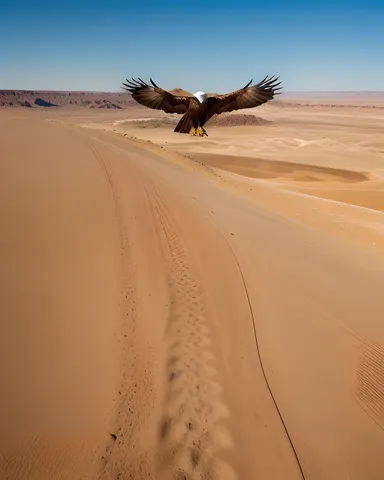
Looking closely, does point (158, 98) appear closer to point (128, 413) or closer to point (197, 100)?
point (197, 100)

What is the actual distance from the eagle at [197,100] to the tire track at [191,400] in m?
8.12

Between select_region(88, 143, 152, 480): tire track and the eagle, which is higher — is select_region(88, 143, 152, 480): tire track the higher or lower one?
the lower one

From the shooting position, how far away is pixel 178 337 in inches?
166

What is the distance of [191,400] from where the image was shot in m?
3.46

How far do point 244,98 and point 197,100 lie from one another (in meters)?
1.50

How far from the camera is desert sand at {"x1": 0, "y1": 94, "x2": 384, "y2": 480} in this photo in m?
3.00

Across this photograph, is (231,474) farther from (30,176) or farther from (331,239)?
(331,239)

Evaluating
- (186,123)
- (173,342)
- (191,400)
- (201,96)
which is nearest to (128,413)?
(191,400)

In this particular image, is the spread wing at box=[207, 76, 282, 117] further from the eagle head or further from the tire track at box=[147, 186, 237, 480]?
the tire track at box=[147, 186, 237, 480]

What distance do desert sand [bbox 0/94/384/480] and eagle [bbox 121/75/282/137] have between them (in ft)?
14.8

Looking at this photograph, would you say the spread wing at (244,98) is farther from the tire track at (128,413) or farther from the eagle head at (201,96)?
the tire track at (128,413)

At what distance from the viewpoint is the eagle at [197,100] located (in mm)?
12156

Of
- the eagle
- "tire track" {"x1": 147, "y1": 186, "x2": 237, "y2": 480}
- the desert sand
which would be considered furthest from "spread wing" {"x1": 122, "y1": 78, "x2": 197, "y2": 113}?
"tire track" {"x1": 147, "y1": 186, "x2": 237, "y2": 480}

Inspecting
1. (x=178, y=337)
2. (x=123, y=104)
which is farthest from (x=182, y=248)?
(x=123, y=104)
